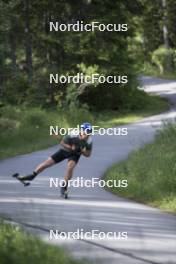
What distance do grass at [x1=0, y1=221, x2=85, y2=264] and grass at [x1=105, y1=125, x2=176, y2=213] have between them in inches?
217

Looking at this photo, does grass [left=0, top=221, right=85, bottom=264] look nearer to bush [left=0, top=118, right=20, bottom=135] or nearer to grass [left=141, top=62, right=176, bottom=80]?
bush [left=0, top=118, right=20, bottom=135]

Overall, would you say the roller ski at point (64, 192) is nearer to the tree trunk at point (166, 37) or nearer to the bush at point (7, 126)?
the bush at point (7, 126)

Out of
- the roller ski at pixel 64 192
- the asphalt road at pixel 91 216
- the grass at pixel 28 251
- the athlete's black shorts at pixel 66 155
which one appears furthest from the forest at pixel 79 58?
the grass at pixel 28 251

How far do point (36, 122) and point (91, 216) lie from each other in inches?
625

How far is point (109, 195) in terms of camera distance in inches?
579

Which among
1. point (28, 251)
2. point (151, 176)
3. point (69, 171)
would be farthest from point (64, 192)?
point (28, 251)

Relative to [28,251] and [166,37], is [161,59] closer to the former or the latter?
[166,37]

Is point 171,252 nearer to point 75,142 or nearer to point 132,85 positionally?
point 75,142

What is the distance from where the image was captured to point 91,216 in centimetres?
1192

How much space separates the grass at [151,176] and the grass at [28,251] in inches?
217

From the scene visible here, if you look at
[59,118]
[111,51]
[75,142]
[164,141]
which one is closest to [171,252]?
[75,142]

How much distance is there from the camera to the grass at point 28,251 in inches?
280

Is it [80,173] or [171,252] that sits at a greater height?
[171,252]

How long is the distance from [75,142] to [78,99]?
19663mm
